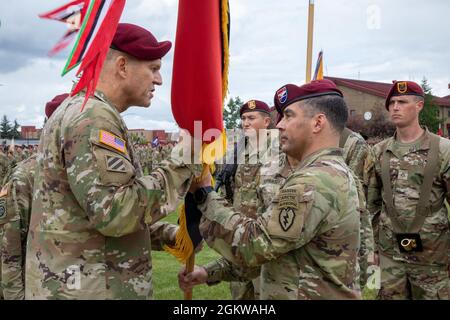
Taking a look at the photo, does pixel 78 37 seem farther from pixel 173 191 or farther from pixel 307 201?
pixel 307 201

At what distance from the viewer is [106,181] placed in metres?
2.40

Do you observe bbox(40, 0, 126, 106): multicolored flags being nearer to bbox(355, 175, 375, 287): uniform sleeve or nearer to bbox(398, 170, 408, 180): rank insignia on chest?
bbox(355, 175, 375, 287): uniform sleeve

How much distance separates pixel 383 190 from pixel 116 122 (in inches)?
155

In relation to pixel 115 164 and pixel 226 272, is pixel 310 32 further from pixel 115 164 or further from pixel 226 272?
pixel 115 164

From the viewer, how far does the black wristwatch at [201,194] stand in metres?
2.89

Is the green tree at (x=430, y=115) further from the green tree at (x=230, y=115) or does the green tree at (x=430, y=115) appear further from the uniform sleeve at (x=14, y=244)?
the uniform sleeve at (x=14, y=244)

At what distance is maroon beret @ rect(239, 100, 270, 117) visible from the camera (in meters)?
7.65

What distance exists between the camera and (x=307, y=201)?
258 centimetres

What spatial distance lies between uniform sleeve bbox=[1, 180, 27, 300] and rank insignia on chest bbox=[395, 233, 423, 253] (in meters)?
3.78

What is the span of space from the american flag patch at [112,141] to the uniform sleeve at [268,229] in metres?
0.62

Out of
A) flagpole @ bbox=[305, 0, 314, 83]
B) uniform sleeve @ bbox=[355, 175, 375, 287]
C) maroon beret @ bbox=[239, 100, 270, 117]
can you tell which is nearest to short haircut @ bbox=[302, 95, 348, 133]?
uniform sleeve @ bbox=[355, 175, 375, 287]

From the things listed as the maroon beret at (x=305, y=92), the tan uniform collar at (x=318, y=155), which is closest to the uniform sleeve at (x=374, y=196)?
the maroon beret at (x=305, y=92)
